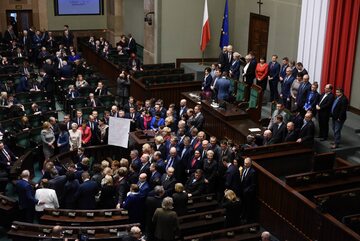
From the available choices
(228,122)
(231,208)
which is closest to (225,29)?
(228,122)

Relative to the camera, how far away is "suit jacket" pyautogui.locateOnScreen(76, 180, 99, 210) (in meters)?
9.01

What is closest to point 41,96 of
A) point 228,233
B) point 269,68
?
point 269,68

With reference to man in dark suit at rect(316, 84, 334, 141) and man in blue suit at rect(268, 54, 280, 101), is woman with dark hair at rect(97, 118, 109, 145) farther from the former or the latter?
man in dark suit at rect(316, 84, 334, 141)

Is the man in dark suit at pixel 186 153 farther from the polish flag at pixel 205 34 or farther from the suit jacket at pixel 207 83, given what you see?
the polish flag at pixel 205 34

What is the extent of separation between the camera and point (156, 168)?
9.61 m

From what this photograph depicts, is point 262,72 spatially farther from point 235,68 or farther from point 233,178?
point 233,178

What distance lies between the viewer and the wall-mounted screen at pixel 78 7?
24.9 m

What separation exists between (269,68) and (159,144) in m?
4.47

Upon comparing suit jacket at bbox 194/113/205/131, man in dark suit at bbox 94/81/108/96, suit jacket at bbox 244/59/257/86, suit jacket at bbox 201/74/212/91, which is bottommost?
suit jacket at bbox 194/113/205/131

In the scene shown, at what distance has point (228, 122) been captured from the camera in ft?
41.0

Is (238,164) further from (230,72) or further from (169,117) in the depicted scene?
(230,72)

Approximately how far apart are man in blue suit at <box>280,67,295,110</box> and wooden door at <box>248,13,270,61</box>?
4.46 m

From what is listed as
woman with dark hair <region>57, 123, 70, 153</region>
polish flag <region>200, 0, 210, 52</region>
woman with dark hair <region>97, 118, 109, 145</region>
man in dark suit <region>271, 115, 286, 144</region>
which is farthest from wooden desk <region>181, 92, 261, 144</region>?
polish flag <region>200, 0, 210, 52</region>

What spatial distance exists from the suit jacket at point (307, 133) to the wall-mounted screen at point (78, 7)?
673 inches
